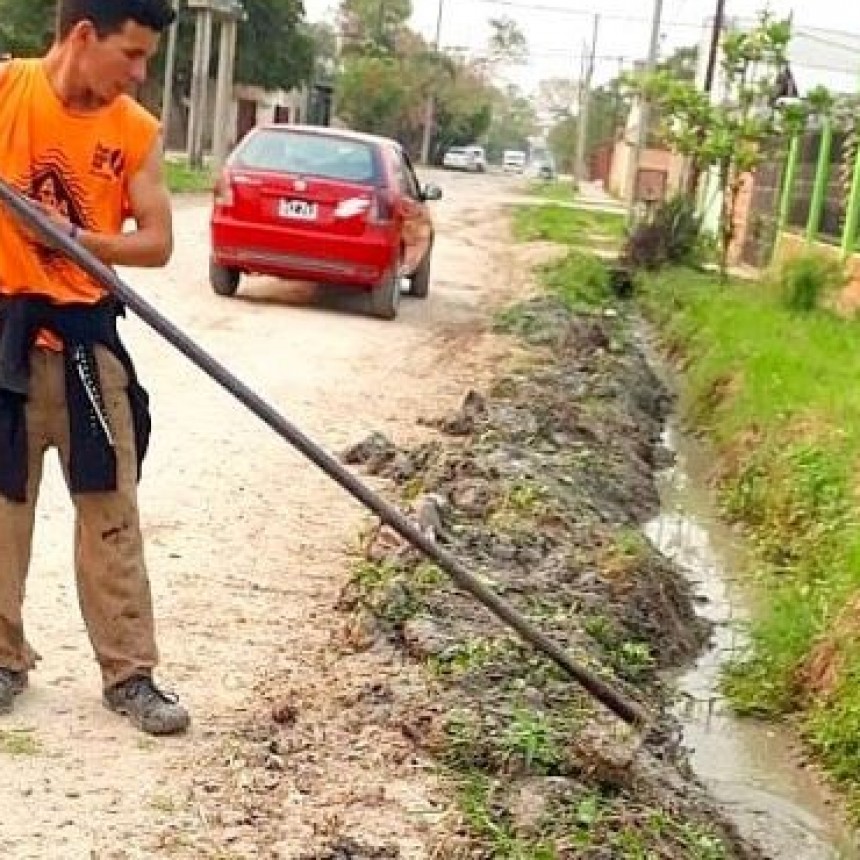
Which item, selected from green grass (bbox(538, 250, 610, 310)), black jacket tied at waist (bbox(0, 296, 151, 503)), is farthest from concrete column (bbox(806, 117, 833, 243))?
black jacket tied at waist (bbox(0, 296, 151, 503))

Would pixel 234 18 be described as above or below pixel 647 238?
above

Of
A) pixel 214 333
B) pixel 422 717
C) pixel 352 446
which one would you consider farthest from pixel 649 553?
pixel 214 333

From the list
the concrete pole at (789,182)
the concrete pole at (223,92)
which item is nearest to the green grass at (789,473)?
the concrete pole at (789,182)

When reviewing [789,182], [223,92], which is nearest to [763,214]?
[789,182]

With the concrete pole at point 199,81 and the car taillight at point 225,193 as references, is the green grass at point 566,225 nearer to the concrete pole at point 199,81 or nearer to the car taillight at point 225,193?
the concrete pole at point 199,81

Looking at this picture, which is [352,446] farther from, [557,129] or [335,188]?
[557,129]

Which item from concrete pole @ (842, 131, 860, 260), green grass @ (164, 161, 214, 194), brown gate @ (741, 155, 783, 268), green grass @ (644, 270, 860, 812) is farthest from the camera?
green grass @ (164, 161, 214, 194)

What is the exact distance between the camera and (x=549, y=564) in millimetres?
7438

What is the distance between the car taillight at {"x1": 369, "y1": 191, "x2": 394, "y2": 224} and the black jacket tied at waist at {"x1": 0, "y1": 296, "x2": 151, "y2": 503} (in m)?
10.1

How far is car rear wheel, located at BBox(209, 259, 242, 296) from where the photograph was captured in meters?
15.0

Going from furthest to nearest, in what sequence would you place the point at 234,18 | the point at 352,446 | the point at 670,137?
the point at 234,18 < the point at 670,137 < the point at 352,446

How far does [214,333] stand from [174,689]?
778 centimetres

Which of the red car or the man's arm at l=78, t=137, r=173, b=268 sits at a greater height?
the man's arm at l=78, t=137, r=173, b=268

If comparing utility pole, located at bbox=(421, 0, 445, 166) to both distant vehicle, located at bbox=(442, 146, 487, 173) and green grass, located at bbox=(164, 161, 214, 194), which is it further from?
green grass, located at bbox=(164, 161, 214, 194)
